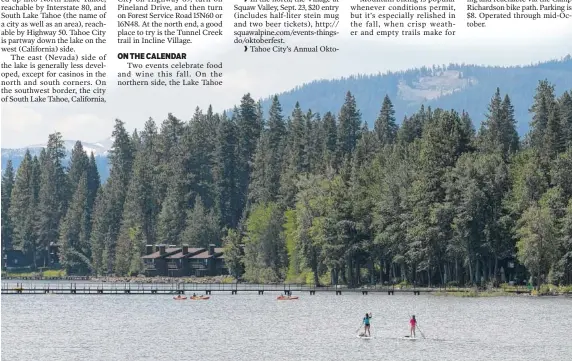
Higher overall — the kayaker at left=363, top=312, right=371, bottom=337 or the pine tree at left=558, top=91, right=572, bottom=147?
the pine tree at left=558, top=91, right=572, bottom=147

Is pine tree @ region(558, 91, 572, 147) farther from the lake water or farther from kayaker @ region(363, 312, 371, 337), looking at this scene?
kayaker @ region(363, 312, 371, 337)

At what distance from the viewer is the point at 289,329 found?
332ft

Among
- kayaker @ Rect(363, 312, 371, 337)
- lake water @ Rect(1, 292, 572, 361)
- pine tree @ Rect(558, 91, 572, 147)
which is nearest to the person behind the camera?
lake water @ Rect(1, 292, 572, 361)

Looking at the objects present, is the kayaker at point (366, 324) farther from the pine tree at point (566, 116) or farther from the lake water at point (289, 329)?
the pine tree at point (566, 116)

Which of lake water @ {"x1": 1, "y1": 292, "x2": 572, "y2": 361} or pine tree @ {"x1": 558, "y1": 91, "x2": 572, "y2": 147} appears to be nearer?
lake water @ {"x1": 1, "y1": 292, "x2": 572, "y2": 361}

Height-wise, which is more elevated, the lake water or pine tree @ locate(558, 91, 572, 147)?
pine tree @ locate(558, 91, 572, 147)

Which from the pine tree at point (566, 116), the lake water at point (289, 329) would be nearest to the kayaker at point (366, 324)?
the lake water at point (289, 329)

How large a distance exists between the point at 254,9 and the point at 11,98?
17.1 m

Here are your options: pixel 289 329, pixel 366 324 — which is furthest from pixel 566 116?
pixel 366 324

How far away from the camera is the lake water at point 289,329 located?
81.8 metres

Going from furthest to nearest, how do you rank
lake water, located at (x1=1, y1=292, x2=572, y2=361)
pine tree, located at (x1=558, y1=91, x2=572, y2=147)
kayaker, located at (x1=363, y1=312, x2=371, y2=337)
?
pine tree, located at (x1=558, y1=91, x2=572, y2=147)
kayaker, located at (x1=363, y1=312, x2=371, y2=337)
lake water, located at (x1=1, y1=292, x2=572, y2=361)

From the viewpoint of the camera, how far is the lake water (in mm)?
81812

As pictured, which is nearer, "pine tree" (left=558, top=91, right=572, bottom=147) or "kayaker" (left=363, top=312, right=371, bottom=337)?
"kayaker" (left=363, top=312, right=371, bottom=337)

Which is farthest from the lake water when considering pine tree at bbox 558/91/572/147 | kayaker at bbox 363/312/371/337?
pine tree at bbox 558/91/572/147
